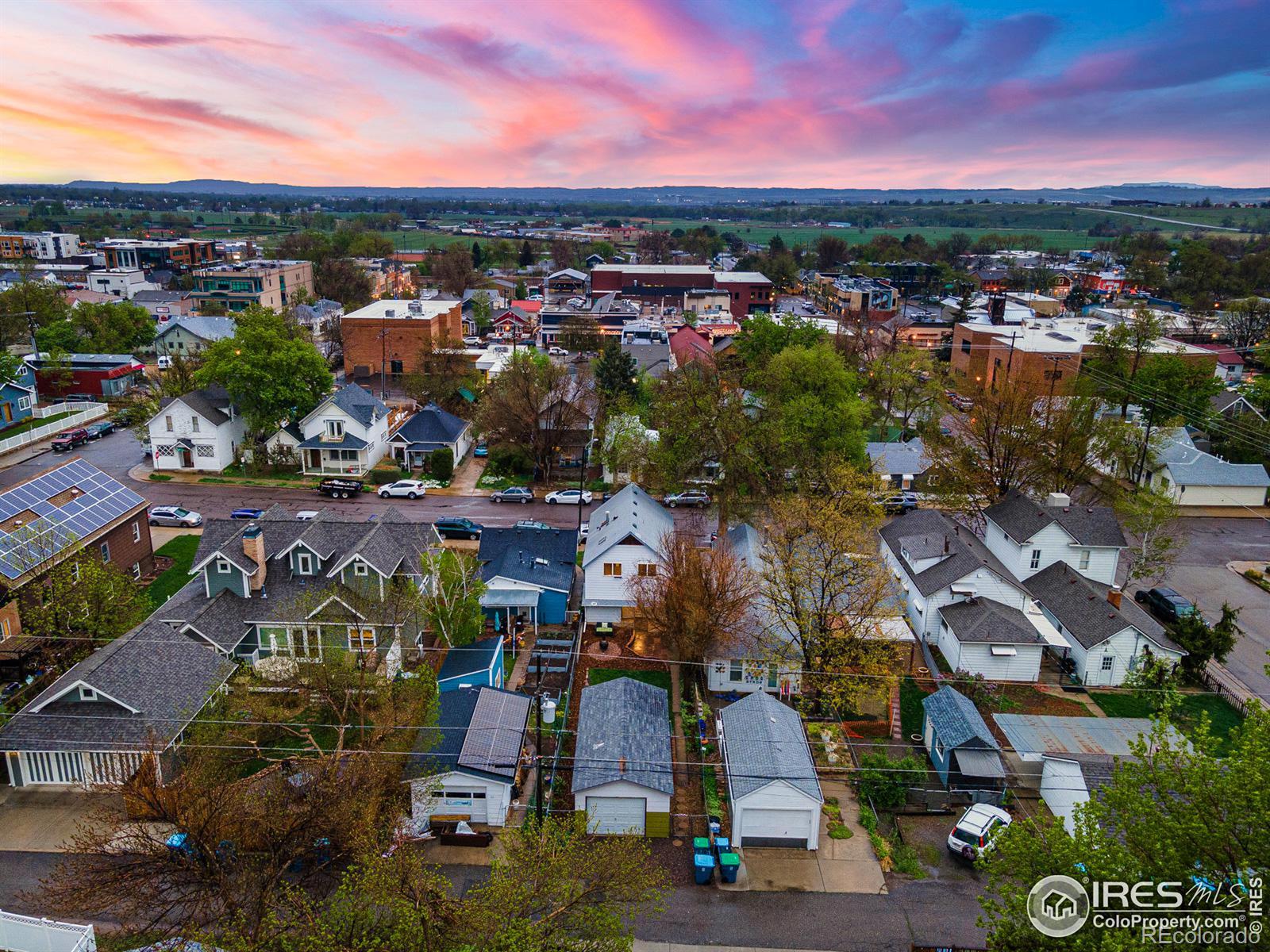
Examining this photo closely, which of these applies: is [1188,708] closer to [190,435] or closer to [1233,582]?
[1233,582]

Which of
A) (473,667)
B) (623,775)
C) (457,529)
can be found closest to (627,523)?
(473,667)

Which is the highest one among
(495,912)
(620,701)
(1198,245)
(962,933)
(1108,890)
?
(1198,245)

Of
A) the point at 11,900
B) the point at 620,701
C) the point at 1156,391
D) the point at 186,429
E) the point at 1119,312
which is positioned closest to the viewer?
the point at 11,900

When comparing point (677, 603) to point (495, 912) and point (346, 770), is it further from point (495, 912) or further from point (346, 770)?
point (495, 912)

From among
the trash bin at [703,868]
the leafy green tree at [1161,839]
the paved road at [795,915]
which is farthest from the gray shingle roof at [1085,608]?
the trash bin at [703,868]

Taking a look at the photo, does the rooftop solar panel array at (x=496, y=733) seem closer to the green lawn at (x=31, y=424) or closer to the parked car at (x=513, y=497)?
the parked car at (x=513, y=497)

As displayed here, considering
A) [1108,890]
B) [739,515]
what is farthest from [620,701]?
[739,515]
